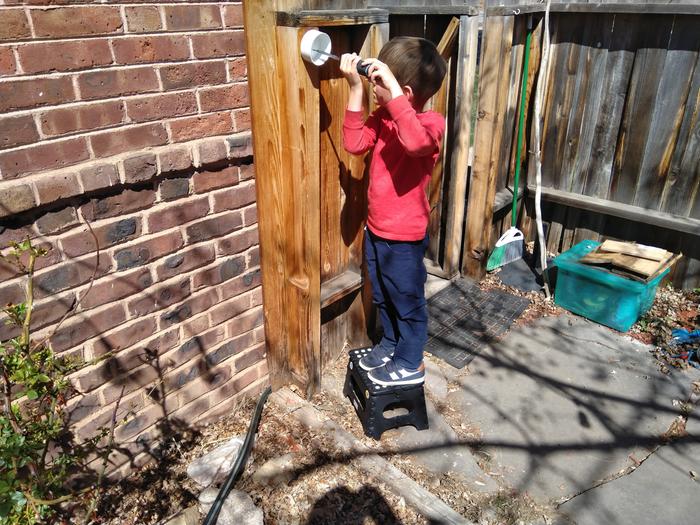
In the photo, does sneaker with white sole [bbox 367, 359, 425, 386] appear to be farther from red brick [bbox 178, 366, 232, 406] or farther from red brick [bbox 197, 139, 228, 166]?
red brick [bbox 197, 139, 228, 166]

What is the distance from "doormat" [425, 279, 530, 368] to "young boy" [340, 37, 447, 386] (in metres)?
0.71

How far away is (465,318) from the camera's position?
4.10 m

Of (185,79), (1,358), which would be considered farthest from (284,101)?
(1,358)

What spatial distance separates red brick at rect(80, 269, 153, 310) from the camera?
214 centimetres

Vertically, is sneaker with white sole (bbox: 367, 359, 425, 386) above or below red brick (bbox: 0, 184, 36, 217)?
below

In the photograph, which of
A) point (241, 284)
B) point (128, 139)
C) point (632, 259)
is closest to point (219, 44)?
point (128, 139)

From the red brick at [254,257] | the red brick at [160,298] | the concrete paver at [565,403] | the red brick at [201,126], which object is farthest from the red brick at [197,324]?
the concrete paver at [565,403]

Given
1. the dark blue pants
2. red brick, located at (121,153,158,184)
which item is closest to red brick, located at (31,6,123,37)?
red brick, located at (121,153,158,184)

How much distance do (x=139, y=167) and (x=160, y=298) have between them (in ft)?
1.98

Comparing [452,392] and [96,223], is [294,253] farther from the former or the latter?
[452,392]

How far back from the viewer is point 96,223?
82.0 inches

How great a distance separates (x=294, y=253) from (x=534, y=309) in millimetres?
2328

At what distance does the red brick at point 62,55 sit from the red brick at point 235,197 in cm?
74

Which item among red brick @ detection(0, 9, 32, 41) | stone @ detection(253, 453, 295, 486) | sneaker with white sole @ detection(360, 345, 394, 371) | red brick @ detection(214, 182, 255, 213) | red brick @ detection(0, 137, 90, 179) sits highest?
red brick @ detection(0, 9, 32, 41)
